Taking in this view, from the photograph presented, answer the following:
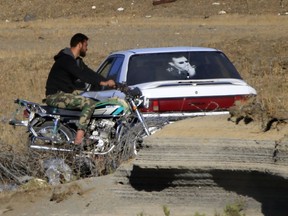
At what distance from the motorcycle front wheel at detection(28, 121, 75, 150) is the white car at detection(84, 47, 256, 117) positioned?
0.89 m

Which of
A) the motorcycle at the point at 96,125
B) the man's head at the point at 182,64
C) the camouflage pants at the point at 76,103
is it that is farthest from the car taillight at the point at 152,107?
the man's head at the point at 182,64

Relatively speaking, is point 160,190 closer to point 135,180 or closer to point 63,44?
point 135,180

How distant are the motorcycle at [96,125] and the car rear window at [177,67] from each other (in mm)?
762

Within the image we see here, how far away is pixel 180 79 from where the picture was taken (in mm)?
11469

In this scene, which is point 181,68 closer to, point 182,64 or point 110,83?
point 182,64

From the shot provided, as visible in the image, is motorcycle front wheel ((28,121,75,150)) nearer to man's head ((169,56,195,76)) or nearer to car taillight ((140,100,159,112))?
car taillight ((140,100,159,112))

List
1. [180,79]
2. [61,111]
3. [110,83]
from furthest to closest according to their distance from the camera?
[180,79], [61,111], [110,83]

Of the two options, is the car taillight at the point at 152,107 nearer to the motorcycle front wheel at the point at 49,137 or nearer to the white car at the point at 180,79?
the white car at the point at 180,79

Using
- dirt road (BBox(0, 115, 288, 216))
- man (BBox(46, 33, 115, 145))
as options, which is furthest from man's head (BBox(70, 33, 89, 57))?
dirt road (BBox(0, 115, 288, 216))

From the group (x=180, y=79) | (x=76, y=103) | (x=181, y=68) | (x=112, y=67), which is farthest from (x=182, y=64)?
(x=76, y=103)

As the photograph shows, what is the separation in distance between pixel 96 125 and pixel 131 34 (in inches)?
911

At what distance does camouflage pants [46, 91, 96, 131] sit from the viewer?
10516 millimetres

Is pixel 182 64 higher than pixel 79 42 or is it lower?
lower

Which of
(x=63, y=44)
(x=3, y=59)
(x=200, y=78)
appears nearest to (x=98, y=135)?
(x=200, y=78)
